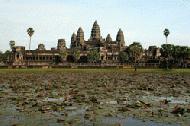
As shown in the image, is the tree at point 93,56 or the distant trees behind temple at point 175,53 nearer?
the distant trees behind temple at point 175,53

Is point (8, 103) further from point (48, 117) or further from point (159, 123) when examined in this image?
point (159, 123)

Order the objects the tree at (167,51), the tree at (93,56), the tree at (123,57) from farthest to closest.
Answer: the tree at (123,57), the tree at (93,56), the tree at (167,51)

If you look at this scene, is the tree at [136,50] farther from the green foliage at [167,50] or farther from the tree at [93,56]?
the green foliage at [167,50]

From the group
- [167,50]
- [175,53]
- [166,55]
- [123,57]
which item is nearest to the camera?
[175,53]

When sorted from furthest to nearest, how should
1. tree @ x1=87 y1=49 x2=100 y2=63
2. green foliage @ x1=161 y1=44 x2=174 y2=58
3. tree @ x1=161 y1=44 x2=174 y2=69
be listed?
tree @ x1=87 y1=49 x2=100 y2=63 → green foliage @ x1=161 y1=44 x2=174 y2=58 → tree @ x1=161 y1=44 x2=174 y2=69

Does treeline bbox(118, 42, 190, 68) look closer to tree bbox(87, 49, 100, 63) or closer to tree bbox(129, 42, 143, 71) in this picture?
tree bbox(129, 42, 143, 71)

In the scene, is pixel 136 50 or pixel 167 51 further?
pixel 136 50

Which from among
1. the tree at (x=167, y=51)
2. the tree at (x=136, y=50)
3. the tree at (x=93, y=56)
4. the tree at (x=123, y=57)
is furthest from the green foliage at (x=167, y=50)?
the tree at (x=93, y=56)

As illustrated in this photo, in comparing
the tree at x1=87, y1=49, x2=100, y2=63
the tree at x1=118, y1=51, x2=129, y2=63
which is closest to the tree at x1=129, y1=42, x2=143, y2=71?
the tree at x1=118, y1=51, x2=129, y2=63

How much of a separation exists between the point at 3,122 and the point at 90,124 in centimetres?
289

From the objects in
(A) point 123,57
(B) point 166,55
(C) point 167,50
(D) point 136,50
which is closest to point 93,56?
(A) point 123,57

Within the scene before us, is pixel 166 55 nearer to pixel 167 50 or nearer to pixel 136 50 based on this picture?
pixel 167 50

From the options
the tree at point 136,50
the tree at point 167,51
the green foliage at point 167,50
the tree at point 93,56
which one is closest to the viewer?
the tree at point 167,51

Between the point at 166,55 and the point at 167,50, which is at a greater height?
the point at 167,50
